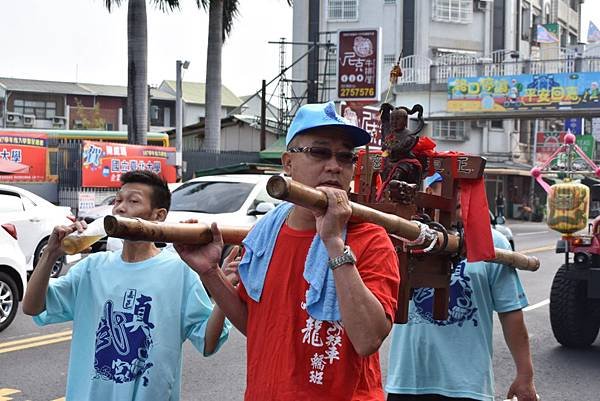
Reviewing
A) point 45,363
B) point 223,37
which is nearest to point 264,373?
point 45,363

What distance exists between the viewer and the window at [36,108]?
64.5 metres

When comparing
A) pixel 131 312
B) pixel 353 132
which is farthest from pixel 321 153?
pixel 131 312

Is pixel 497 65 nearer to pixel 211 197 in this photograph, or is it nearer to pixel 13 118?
pixel 211 197

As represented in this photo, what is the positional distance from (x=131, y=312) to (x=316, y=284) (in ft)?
3.77

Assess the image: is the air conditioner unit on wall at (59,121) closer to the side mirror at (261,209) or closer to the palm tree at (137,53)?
the palm tree at (137,53)

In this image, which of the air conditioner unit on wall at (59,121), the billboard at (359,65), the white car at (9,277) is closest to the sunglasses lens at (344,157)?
the white car at (9,277)

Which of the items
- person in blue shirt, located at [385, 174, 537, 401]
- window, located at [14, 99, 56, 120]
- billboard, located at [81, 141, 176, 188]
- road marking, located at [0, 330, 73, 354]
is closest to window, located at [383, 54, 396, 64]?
billboard, located at [81, 141, 176, 188]

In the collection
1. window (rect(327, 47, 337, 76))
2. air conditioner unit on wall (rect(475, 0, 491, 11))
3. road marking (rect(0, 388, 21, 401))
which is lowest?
road marking (rect(0, 388, 21, 401))

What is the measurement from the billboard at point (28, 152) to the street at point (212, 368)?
44.5 feet

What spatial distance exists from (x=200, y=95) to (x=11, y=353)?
5933cm

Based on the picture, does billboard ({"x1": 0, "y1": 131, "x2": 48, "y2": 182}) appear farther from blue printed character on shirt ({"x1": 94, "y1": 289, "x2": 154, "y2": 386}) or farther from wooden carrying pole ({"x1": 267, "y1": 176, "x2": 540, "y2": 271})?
wooden carrying pole ({"x1": 267, "y1": 176, "x2": 540, "y2": 271})

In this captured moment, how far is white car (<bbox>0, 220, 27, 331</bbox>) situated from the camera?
366 inches

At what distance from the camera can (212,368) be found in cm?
781

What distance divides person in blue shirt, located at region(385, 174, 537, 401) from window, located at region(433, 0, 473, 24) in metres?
42.8
